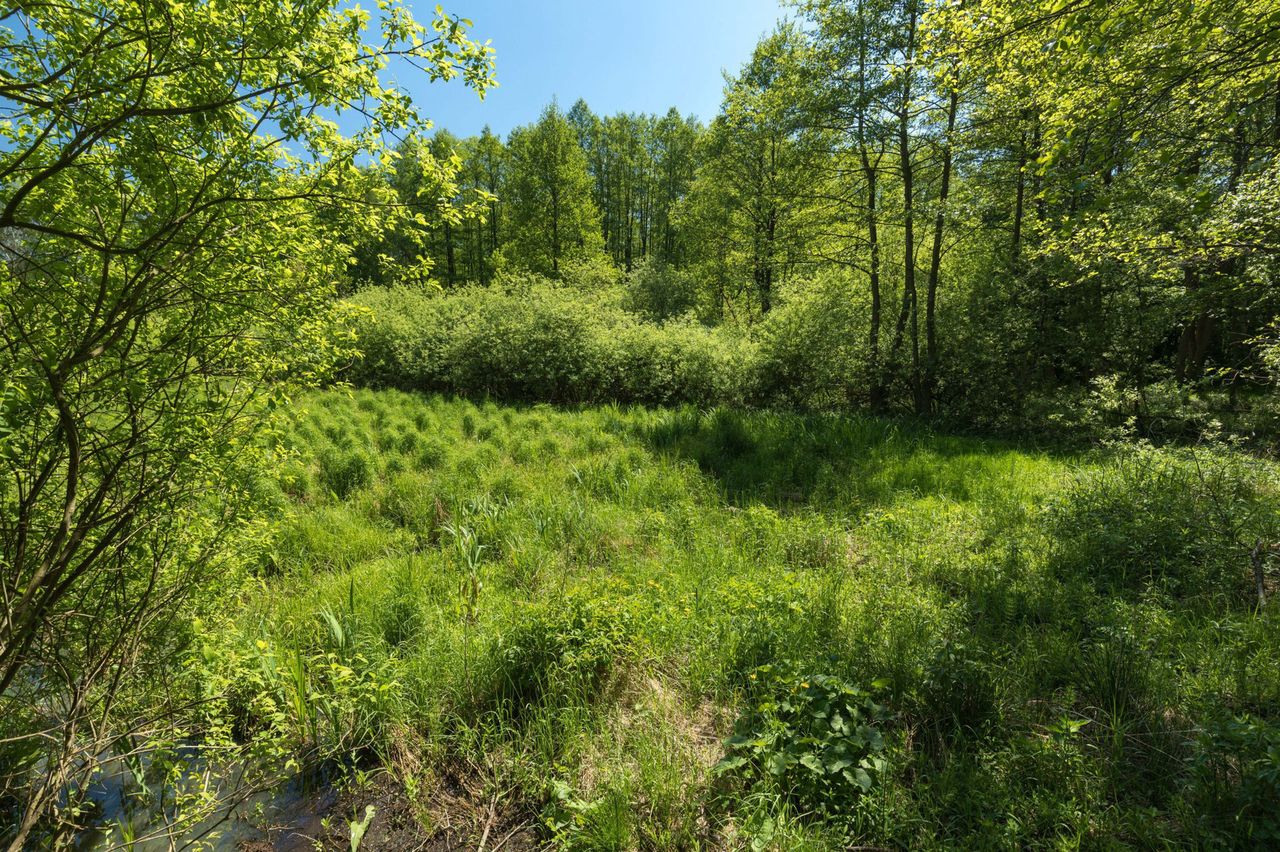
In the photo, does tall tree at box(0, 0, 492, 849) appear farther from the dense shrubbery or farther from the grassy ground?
the dense shrubbery

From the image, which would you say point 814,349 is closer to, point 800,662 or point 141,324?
point 800,662

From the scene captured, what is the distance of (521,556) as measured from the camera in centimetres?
516

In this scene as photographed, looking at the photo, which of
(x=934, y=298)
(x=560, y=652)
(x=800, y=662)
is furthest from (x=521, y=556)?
(x=934, y=298)

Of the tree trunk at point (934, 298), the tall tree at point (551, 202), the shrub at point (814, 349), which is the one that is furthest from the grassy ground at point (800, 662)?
the tall tree at point (551, 202)

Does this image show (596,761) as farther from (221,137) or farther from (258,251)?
(221,137)

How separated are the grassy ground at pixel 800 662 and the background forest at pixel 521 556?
0.03 metres

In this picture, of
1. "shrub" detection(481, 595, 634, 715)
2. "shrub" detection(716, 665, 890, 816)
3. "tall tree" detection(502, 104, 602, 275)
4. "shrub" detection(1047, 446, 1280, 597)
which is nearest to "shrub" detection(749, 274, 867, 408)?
"shrub" detection(1047, 446, 1280, 597)

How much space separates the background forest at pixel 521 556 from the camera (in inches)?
89.1

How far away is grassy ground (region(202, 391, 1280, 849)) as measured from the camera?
2473mm

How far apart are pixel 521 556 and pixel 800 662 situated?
2941 mm

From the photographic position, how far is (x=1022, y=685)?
3109 millimetres

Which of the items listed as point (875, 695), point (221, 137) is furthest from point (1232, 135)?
point (221, 137)

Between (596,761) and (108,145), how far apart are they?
A: 13.3 ft

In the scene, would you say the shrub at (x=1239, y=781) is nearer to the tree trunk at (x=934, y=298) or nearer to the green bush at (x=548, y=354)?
the tree trunk at (x=934, y=298)
